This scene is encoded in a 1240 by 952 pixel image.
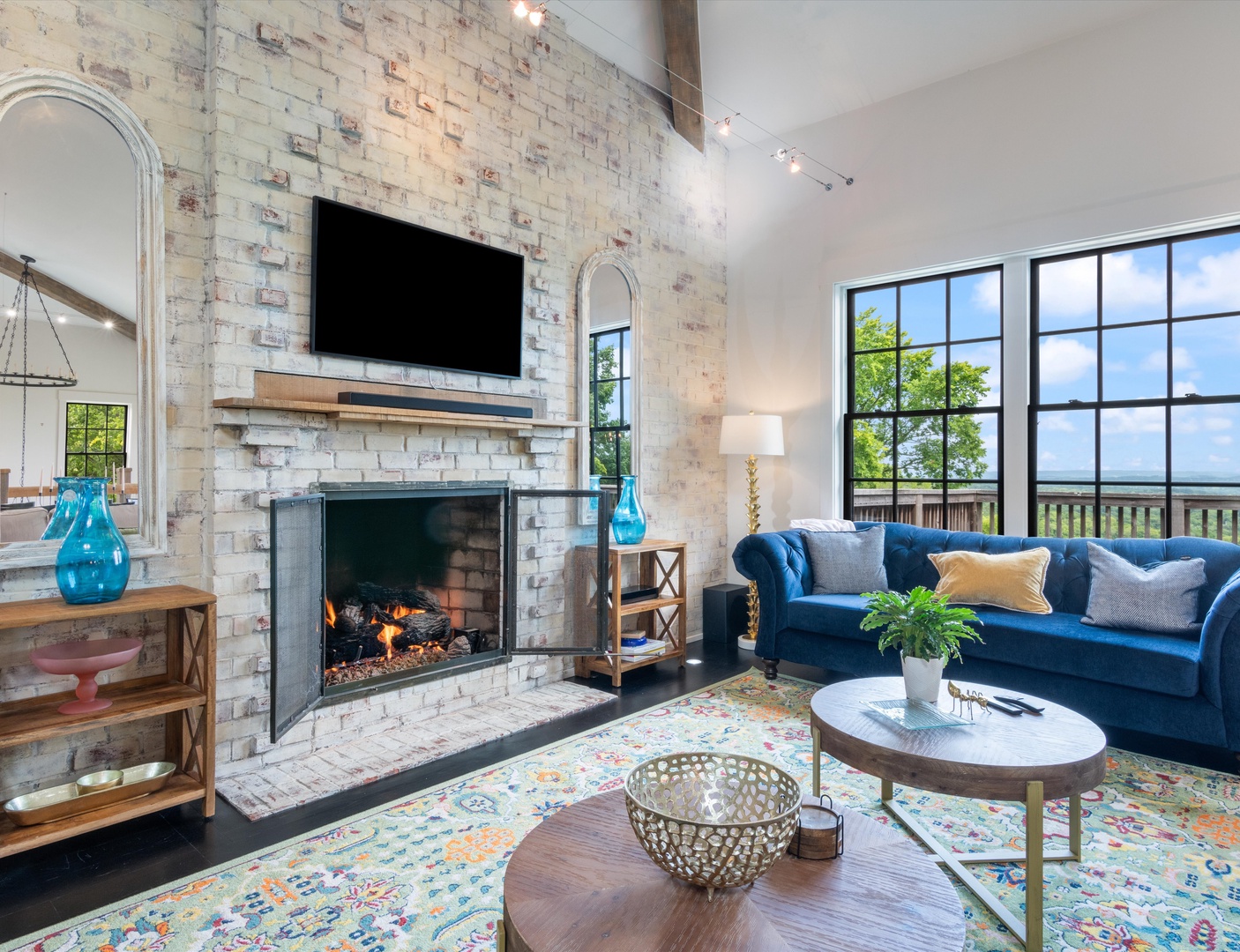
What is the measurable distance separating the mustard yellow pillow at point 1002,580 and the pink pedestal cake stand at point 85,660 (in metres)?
3.40

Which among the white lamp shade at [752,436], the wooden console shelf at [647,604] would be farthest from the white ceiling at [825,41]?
the wooden console shelf at [647,604]

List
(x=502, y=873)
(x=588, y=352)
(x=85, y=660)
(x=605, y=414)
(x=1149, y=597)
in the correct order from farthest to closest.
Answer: (x=605, y=414), (x=588, y=352), (x=1149, y=597), (x=85, y=660), (x=502, y=873)

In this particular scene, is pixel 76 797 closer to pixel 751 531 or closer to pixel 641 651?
pixel 641 651

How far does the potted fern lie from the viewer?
2.24m

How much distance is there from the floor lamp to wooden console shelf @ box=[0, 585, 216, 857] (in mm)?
3124

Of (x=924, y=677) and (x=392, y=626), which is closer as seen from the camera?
(x=924, y=677)

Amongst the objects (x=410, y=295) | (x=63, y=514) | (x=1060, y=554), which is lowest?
(x=1060, y=554)

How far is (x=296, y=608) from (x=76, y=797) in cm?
84

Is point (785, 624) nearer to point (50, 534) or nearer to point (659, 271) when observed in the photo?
point (659, 271)

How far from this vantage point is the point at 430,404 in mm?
3352

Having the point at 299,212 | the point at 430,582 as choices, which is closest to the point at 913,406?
Result: the point at 430,582

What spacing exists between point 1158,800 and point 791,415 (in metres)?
2.99

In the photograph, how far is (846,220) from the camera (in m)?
4.80

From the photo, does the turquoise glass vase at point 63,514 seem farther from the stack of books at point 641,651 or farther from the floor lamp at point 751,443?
the floor lamp at point 751,443
